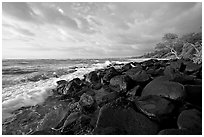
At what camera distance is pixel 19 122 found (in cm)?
375

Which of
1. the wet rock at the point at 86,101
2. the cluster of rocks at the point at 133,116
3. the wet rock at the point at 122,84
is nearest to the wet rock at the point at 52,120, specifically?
the cluster of rocks at the point at 133,116

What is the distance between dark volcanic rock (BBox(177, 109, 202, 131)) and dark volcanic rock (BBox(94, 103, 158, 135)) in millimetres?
435

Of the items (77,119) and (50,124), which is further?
(50,124)

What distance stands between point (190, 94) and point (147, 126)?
1.57 meters

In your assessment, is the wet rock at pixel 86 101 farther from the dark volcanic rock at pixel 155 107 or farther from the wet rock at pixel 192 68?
the wet rock at pixel 192 68

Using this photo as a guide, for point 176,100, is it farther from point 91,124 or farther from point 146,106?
point 91,124

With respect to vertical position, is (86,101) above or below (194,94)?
below

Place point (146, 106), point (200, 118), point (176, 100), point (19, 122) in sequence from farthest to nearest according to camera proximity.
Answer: point (19, 122)
point (176, 100)
point (146, 106)
point (200, 118)

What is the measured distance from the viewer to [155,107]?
290cm

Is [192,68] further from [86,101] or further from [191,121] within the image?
[86,101]

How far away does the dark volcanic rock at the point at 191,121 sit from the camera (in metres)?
2.34

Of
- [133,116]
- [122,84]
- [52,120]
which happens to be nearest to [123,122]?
[133,116]

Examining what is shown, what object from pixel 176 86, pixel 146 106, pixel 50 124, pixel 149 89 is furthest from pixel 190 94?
pixel 50 124

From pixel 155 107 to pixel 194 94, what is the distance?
48.0 inches
